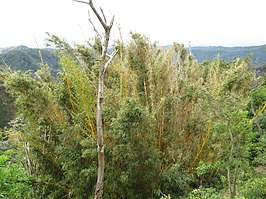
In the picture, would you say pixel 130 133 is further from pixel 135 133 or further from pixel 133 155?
pixel 133 155

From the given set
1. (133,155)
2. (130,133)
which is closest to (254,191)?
(133,155)

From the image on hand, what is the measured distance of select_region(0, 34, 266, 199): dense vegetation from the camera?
2.96 metres

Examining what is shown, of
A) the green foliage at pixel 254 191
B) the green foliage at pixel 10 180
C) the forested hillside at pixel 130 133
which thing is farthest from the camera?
the green foliage at pixel 254 191

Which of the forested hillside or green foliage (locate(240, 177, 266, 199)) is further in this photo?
green foliage (locate(240, 177, 266, 199))

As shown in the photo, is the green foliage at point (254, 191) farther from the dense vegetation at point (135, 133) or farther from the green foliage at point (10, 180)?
the green foliage at point (10, 180)

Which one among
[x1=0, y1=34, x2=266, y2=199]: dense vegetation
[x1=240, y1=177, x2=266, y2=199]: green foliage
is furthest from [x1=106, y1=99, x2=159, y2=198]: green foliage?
[x1=240, y1=177, x2=266, y2=199]: green foliage

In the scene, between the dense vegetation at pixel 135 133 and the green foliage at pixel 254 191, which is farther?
the green foliage at pixel 254 191

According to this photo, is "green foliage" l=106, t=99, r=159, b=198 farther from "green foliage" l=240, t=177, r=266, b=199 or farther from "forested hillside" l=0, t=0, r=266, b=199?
"green foliage" l=240, t=177, r=266, b=199

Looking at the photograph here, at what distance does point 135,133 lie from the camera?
2982 millimetres

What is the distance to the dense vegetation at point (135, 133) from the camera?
2959mm

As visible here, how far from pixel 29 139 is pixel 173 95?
222 cm

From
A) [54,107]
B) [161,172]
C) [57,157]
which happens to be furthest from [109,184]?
[54,107]

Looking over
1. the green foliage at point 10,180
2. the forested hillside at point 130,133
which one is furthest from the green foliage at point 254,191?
the green foliage at point 10,180

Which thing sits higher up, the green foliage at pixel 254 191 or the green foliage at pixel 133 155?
the green foliage at pixel 133 155
